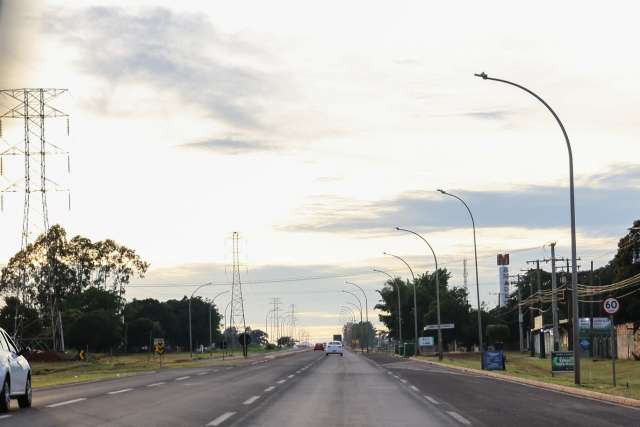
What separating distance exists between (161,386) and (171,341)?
139553 mm

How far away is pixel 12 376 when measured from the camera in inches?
795

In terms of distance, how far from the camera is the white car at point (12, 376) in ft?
64.7

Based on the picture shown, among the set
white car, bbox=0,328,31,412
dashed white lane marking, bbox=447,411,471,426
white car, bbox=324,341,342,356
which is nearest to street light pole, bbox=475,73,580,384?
dashed white lane marking, bbox=447,411,471,426

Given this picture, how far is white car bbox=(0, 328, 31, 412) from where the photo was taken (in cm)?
1973

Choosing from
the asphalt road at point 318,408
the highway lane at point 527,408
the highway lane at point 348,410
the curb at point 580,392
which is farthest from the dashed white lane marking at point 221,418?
the curb at point 580,392

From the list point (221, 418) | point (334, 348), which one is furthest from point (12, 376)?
point (334, 348)

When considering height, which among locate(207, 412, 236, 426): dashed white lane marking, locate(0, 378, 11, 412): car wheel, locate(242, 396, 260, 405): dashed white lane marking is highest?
locate(0, 378, 11, 412): car wheel

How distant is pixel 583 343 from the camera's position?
85062mm

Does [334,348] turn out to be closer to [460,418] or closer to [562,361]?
[562,361]

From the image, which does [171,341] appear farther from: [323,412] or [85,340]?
[323,412]

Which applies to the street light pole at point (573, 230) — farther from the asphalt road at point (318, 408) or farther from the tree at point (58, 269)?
the tree at point (58, 269)

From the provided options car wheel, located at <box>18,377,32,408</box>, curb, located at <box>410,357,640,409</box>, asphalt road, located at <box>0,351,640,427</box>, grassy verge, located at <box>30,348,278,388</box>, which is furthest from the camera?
grassy verge, located at <box>30,348,278,388</box>

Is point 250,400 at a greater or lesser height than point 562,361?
greater

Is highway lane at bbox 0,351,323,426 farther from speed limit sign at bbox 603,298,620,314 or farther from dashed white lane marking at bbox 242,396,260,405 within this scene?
speed limit sign at bbox 603,298,620,314
